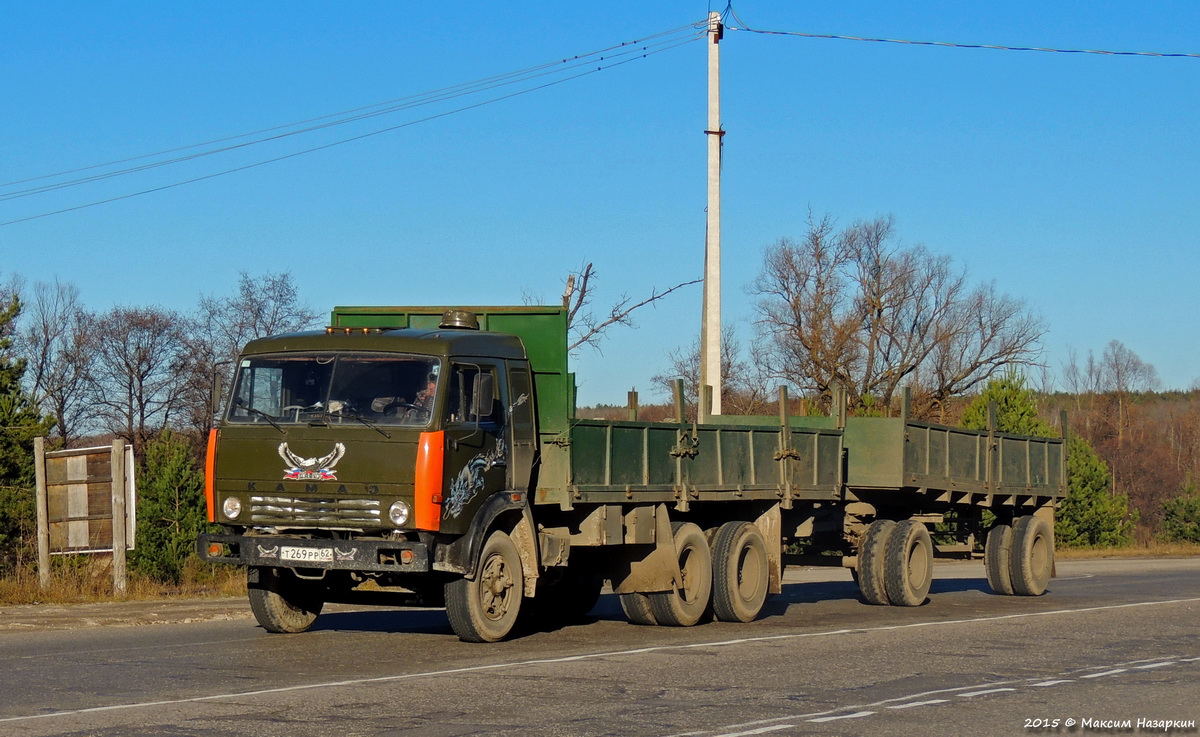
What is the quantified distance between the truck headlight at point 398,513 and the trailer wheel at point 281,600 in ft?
5.69

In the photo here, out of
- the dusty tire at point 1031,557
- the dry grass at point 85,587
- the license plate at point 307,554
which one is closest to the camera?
the license plate at point 307,554

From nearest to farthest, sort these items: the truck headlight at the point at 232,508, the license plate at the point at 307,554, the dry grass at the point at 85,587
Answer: the license plate at the point at 307,554, the truck headlight at the point at 232,508, the dry grass at the point at 85,587

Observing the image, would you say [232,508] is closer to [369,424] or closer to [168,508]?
[369,424]

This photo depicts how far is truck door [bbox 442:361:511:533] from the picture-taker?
1170 centimetres

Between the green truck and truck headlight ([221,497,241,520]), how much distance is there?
0.07 ft

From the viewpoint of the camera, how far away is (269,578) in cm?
1277

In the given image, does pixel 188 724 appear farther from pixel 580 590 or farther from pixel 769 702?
pixel 580 590

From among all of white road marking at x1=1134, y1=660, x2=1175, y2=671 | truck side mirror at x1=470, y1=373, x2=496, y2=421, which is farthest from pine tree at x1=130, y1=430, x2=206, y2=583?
white road marking at x1=1134, y1=660, x2=1175, y2=671

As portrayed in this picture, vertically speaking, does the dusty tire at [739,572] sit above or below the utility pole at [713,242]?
below

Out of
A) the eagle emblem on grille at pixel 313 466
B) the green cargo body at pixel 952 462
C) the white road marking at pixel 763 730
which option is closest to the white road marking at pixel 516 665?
the white road marking at pixel 763 730

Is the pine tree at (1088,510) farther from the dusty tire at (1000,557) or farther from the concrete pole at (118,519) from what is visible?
the concrete pole at (118,519)

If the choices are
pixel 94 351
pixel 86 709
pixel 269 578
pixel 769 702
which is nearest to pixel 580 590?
pixel 269 578

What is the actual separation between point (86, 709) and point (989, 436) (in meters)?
15.1

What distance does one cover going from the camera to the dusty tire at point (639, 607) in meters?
14.6
